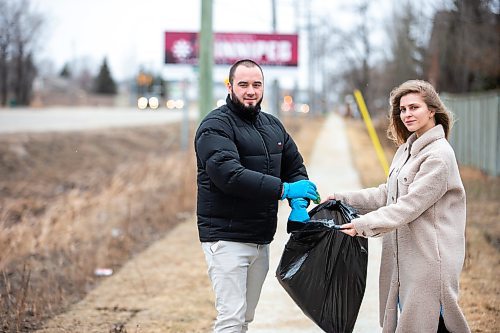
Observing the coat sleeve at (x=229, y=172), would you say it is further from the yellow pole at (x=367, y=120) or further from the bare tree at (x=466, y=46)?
the bare tree at (x=466, y=46)

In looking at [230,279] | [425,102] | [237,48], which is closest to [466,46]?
[237,48]

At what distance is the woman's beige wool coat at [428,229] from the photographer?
368 centimetres

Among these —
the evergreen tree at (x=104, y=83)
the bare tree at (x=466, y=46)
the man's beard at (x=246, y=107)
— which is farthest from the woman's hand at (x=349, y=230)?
the evergreen tree at (x=104, y=83)

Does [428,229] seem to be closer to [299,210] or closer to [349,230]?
[349,230]

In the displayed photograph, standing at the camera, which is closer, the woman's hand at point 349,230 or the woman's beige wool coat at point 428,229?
the woman's beige wool coat at point 428,229

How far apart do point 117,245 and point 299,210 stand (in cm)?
558

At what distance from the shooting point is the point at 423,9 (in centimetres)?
1827

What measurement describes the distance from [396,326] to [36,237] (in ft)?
22.7

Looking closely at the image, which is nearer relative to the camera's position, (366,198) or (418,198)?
(418,198)

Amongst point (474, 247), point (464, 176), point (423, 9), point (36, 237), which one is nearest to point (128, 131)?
point (423, 9)

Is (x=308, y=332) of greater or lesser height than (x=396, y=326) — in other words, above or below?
below

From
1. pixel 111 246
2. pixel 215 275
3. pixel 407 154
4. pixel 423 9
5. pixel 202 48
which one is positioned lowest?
pixel 111 246

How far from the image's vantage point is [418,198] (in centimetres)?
365

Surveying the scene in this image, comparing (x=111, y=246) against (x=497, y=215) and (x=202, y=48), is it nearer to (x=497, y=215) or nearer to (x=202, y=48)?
(x=202, y=48)
